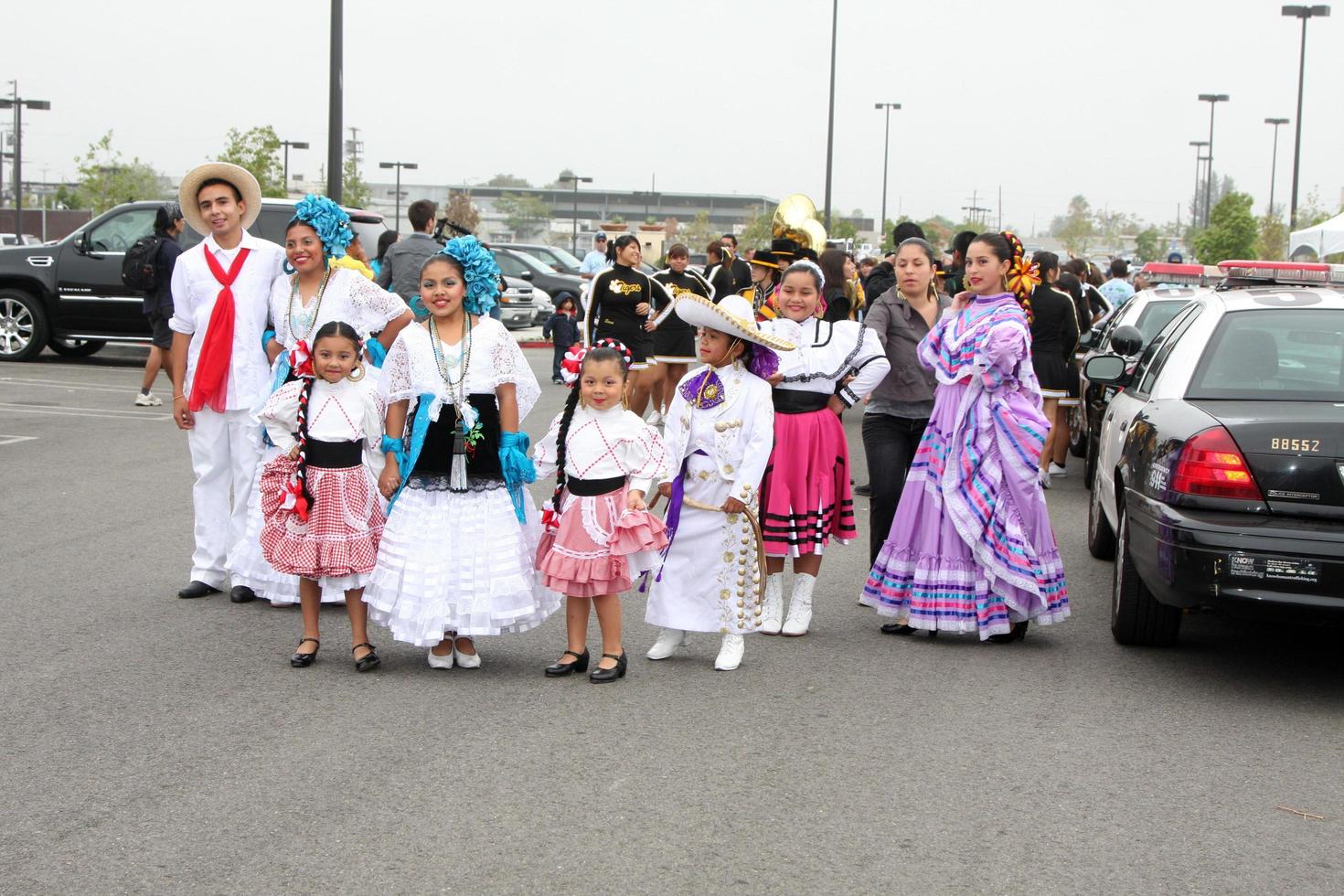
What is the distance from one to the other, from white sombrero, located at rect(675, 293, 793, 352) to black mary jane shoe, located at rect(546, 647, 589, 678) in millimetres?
1487

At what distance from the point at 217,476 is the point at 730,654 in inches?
116

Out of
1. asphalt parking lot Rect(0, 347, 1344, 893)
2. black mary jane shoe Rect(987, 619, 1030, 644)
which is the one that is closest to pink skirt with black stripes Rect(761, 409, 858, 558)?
asphalt parking lot Rect(0, 347, 1344, 893)

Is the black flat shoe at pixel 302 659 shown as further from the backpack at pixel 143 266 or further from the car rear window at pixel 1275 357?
the backpack at pixel 143 266

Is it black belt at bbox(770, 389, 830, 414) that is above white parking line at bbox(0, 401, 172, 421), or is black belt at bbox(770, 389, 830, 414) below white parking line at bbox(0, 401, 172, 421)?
above

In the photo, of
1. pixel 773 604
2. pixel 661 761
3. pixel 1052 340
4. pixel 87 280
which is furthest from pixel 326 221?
pixel 87 280

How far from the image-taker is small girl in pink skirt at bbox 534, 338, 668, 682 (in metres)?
6.06

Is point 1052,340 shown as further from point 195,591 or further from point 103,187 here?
point 103,187

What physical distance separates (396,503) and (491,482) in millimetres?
398

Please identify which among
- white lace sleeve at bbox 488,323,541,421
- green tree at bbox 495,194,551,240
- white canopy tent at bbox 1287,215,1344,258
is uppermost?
green tree at bbox 495,194,551,240

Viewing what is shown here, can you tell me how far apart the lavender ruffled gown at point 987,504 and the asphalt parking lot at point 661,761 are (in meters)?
0.25

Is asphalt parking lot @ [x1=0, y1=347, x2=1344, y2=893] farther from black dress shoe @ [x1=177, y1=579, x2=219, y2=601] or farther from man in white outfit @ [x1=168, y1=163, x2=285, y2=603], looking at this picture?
man in white outfit @ [x1=168, y1=163, x2=285, y2=603]

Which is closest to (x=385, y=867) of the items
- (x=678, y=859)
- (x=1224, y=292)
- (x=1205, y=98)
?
(x=678, y=859)

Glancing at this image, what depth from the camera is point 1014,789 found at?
4.91 metres

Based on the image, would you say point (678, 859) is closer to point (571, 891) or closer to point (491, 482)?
point (571, 891)
